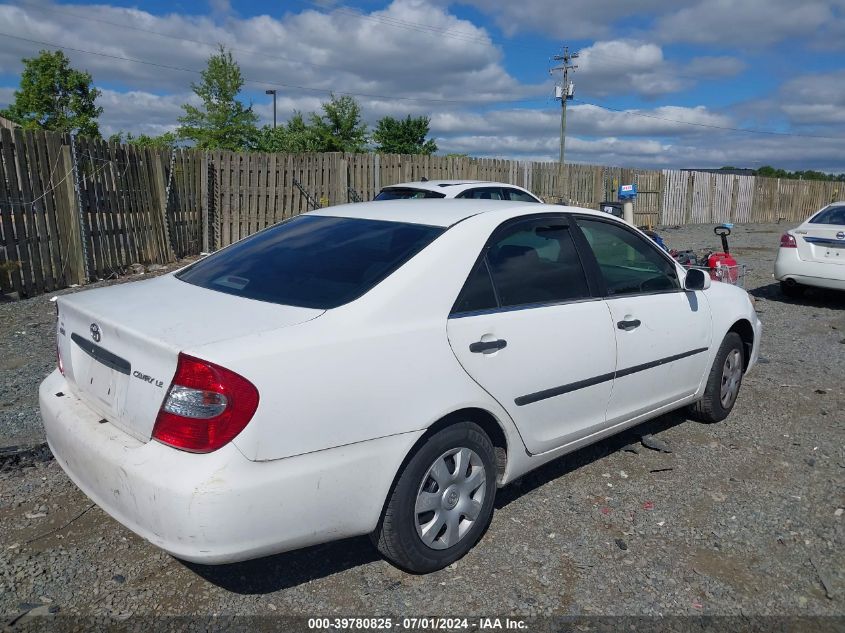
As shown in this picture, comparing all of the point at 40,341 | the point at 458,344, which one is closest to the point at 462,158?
the point at 40,341

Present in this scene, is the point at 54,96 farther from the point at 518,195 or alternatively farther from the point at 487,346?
the point at 487,346

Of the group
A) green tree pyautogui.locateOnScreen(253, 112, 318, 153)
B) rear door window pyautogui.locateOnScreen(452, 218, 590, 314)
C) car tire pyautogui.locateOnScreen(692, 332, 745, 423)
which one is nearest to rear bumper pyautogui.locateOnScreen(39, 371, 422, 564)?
rear door window pyautogui.locateOnScreen(452, 218, 590, 314)

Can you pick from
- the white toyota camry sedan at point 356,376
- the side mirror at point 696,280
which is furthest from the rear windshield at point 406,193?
the white toyota camry sedan at point 356,376

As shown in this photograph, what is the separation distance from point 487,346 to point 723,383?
2.72 metres

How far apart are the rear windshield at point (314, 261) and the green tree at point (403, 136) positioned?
3589 cm

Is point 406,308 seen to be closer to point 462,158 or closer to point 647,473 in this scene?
point 647,473

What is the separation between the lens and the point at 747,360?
17.9ft

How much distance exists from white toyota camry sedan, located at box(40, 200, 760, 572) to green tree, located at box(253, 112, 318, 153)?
91.4 ft

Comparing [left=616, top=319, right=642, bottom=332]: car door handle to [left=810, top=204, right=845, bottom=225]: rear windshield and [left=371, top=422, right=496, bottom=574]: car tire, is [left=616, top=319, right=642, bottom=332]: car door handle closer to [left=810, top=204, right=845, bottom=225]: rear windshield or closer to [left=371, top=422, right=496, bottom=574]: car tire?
[left=371, top=422, right=496, bottom=574]: car tire

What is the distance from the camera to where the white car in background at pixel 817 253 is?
9516 mm

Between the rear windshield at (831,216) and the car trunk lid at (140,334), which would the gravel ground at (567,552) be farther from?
the rear windshield at (831,216)

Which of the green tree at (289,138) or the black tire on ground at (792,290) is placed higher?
the green tree at (289,138)

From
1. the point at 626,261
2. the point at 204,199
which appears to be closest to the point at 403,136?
the point at 204,199

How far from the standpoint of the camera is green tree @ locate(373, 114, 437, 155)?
128 feet
